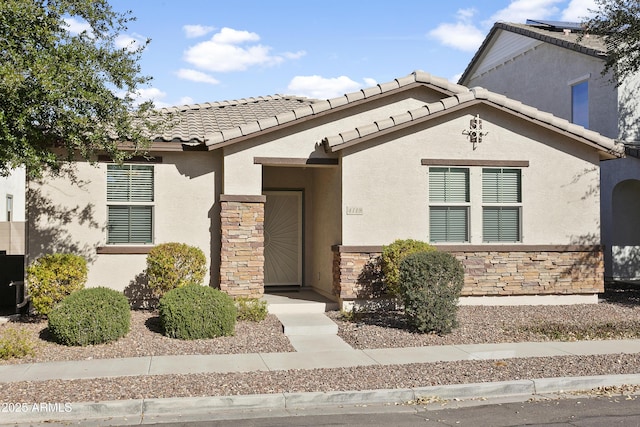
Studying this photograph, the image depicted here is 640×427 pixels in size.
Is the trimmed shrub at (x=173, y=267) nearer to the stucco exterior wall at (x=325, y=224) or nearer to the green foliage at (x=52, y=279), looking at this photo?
the green foliage at (x=52, y=279)

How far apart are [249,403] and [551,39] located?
722 inches

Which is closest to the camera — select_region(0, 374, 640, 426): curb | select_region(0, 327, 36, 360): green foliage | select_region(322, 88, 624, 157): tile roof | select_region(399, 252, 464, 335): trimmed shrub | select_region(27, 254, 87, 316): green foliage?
select_region(0, 374, 640, 426): curb

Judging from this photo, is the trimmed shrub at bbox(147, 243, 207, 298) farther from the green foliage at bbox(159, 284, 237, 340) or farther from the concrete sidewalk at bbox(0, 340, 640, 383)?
the concrete sidewalk at bbox(0, 340, 640, 383)

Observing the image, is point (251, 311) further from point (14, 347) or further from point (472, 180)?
point (472, 180)

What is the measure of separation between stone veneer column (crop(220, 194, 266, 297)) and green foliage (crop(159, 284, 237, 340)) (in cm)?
204

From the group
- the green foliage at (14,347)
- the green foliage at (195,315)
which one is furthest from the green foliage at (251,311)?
the green foliage at (14,347)

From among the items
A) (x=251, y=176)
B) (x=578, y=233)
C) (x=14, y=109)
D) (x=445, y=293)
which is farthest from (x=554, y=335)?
(x=14, y=109)

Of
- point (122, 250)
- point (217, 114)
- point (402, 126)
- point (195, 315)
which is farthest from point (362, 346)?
point (217, 114)

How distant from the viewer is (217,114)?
52.7 feet

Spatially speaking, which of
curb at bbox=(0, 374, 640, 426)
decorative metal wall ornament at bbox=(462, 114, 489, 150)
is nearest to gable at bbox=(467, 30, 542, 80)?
decorative metal wall ornament at bbox=(462, 114, 489, 150)

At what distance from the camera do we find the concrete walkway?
6926 mm

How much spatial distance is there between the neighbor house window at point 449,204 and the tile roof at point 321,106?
2.31m

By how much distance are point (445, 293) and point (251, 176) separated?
15.3 ft

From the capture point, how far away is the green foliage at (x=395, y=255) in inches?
487
